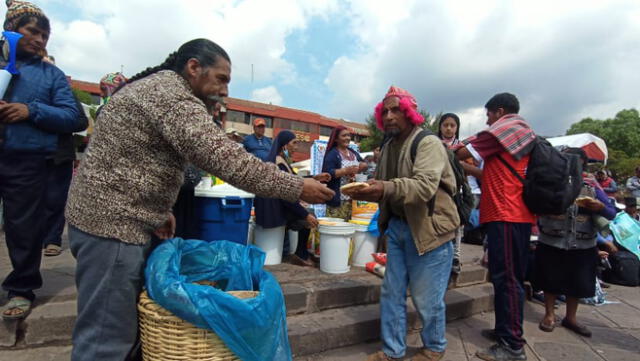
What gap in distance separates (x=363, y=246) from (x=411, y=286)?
166cm

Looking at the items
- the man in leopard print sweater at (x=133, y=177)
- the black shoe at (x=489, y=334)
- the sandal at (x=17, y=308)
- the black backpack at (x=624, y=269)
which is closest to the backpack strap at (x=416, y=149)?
the man in leopard print sweater at (x=133, y=177)

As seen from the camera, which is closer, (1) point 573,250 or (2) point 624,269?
(1) point 573,250

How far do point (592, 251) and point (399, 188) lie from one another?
266cm

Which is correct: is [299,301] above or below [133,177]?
below

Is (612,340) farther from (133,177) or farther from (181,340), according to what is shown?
(133,177)

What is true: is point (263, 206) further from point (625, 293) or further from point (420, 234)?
point (625, 293)

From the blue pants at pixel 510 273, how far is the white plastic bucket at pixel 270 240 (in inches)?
87.3

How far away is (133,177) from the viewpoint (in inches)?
55.5

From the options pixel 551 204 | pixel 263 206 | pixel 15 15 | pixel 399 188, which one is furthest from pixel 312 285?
pixel 15 15

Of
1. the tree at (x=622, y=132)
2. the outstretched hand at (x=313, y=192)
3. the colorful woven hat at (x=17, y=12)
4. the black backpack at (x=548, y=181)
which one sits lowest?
the outstretched hand at (x=313, y=192)

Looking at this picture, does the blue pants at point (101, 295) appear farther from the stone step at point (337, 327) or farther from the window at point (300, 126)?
the window at point (300, 126)

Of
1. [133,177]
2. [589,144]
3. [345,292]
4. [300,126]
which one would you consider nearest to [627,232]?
[345,292]

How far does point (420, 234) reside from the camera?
2.41m

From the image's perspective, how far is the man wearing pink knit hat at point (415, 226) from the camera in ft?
7.80
